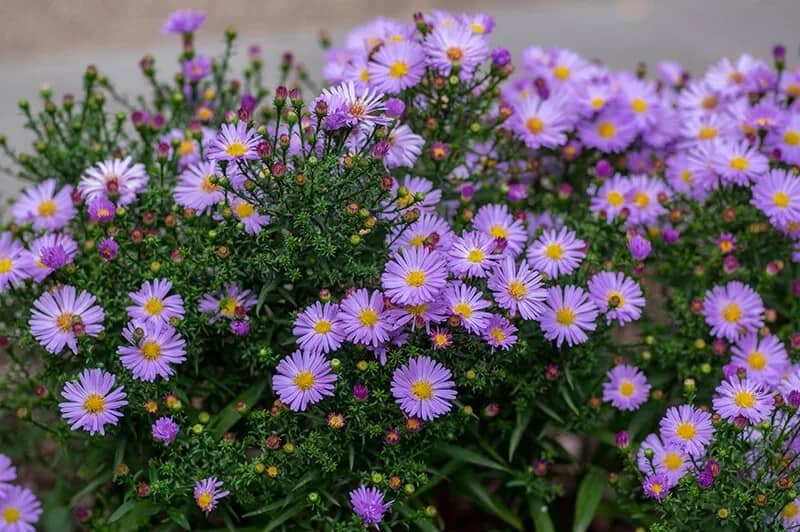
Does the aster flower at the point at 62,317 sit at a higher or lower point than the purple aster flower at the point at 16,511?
higher

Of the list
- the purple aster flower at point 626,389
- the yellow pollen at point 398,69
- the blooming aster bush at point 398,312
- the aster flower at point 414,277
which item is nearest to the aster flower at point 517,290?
the blooming aster bush at point 398,312

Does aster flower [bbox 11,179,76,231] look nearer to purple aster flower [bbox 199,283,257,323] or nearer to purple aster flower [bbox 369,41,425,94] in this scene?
purple aster flower [bbox 199,283,257,323]

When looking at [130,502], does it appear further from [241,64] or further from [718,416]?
[241,64]

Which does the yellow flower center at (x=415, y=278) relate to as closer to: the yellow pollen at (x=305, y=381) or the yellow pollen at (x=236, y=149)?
the yellow pollen at (x=305, y=381)

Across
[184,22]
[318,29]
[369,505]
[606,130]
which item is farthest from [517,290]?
[318,29]

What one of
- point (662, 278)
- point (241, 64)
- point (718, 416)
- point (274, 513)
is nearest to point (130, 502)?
point (274, 513)

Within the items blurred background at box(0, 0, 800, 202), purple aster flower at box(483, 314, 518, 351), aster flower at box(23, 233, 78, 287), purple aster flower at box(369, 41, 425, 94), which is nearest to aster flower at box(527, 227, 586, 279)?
purple aster flower at box(483, 314, 518, 351)
